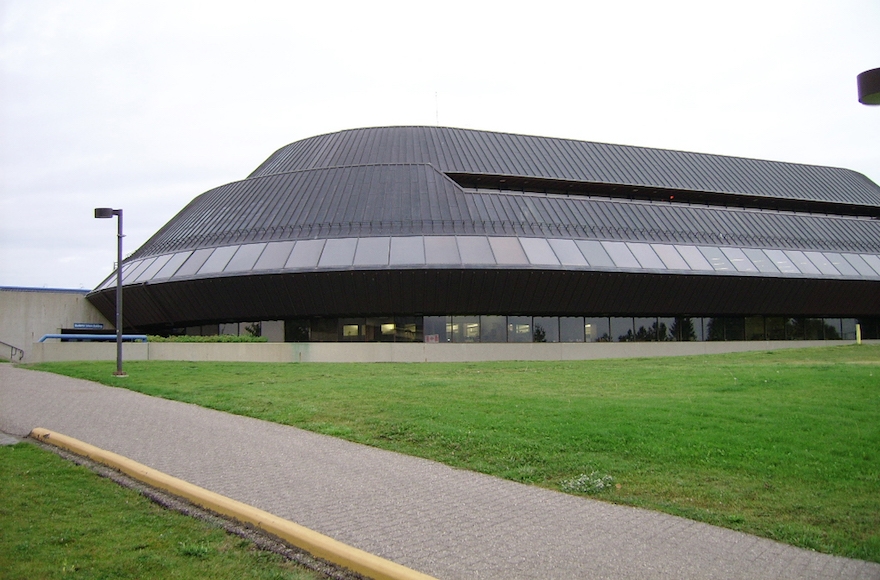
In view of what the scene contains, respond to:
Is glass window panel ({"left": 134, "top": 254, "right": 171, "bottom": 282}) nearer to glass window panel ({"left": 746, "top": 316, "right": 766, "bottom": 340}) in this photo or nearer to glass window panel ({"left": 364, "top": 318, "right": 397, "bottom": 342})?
glass window panel ({"left": 364, "top": 318, "right": 397, "bottom": 342})

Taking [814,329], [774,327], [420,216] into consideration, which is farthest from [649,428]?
[814,329]

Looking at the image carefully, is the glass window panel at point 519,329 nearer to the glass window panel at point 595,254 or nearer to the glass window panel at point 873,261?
the glass window panel at point 595,254

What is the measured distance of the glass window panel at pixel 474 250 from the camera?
30031mm

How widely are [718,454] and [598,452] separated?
5.08 feet

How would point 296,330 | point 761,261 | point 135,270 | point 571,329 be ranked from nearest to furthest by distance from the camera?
point 296,330 → point 571,329 → point 135,270 → point 761,261

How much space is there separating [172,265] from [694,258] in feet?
75.7

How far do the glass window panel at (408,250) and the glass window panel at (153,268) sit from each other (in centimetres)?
1071

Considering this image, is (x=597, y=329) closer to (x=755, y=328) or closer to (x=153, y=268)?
(x=755, y=328)

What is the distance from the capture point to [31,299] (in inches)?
1414

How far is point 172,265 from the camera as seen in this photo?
3294 centimetres

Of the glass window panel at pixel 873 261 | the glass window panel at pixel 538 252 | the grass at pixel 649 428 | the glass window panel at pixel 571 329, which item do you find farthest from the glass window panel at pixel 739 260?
the grass at pixel 649 428

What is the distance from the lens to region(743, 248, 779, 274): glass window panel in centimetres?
3531

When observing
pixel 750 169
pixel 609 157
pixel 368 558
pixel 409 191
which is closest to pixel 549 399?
pixel 368 558

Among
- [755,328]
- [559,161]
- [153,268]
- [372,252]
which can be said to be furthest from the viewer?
[559,161]
